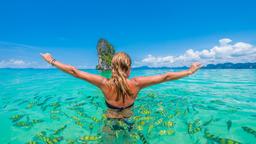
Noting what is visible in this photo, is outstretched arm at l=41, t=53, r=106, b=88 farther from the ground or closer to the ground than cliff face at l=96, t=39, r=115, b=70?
closer to the ground

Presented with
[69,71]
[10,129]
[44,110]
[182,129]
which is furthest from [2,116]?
[182,129]

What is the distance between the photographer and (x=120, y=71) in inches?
191

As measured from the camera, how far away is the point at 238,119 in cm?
765

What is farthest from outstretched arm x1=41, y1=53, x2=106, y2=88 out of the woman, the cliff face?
the cliff face

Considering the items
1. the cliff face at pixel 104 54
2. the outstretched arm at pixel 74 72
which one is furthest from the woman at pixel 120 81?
the cliff face at pixel 104 54

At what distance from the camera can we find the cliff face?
89875 mm

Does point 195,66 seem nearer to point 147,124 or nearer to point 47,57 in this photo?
point 147,124

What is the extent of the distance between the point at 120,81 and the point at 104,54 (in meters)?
91.4

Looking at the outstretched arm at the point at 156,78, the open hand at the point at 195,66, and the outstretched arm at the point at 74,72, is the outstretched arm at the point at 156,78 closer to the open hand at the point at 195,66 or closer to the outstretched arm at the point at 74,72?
the open hand at the point at 195,66

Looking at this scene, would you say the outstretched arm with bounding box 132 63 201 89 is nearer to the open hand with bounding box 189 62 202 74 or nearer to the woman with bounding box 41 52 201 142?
the woman with bounding box 41 52 201 142

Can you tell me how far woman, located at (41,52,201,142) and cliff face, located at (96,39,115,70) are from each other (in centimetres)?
8329

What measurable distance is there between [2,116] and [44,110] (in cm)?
170

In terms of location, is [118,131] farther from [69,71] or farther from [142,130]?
[69,71]

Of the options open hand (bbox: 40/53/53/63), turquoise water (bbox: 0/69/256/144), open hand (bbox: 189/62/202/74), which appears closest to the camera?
open hand (bbox: 40/53/53/63)
